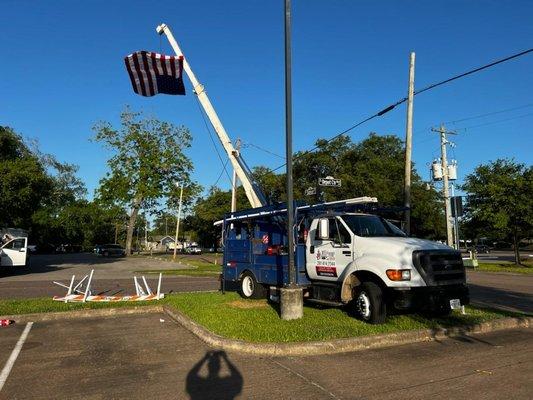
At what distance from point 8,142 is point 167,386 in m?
29.6

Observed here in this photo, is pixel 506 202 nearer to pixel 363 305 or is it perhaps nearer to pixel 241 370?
pixel 363 305

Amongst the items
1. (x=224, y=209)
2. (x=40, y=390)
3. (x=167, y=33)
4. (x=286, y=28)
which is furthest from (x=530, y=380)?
(x=224, y=209)

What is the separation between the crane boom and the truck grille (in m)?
8.50

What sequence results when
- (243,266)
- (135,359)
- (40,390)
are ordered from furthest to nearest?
(243,266), (135,359), (40,390)

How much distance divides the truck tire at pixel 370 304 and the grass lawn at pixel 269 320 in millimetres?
171

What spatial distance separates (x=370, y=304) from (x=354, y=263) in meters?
0.97

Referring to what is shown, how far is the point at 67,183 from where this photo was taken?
86.3 metres

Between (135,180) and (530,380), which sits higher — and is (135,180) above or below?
above

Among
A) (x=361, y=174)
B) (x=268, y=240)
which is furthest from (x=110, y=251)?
(x=268, y=240)

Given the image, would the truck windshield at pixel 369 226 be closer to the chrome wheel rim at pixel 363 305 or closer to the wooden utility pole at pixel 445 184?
the chrome wheel rim at pixel 363 305

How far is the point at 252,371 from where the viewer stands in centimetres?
679

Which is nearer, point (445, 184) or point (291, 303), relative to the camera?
point (291, 303)

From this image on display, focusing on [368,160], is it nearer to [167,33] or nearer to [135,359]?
[167,33]

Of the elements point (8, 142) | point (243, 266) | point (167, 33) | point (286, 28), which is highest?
point (167, 33)
